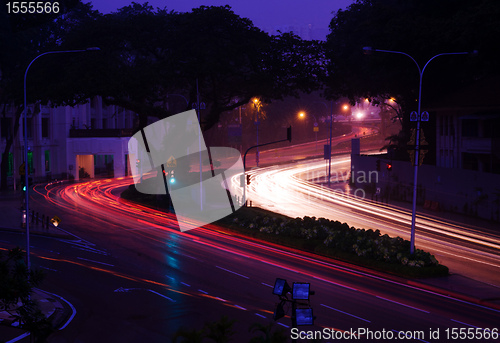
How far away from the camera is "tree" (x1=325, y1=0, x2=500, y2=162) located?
43938 mm

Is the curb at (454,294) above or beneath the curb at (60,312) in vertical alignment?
above

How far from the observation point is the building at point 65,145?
6725cm

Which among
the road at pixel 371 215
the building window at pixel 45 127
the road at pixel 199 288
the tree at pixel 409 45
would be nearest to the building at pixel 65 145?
the building window at pixel 45 127

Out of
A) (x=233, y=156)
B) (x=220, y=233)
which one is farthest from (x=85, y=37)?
(x=233, y=156)

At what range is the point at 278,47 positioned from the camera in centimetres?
5222

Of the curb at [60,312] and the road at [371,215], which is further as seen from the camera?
the road at [371,215]

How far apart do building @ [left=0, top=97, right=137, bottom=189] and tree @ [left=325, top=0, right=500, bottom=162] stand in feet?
94.1

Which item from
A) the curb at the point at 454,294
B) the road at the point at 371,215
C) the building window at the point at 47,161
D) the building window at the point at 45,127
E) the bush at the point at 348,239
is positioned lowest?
the road at the point at 371,215

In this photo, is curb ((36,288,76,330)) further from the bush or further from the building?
the building

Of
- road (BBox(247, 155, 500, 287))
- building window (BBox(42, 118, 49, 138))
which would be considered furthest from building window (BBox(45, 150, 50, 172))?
road (BBox(247, 155, 500, 287))

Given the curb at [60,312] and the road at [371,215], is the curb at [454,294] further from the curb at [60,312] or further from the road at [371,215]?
the curb at [60,312]

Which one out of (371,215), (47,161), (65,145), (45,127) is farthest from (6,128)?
(371,215)

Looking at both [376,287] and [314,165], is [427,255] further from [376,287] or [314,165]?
[314,165]

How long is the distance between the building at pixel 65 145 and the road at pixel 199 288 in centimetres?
3323
